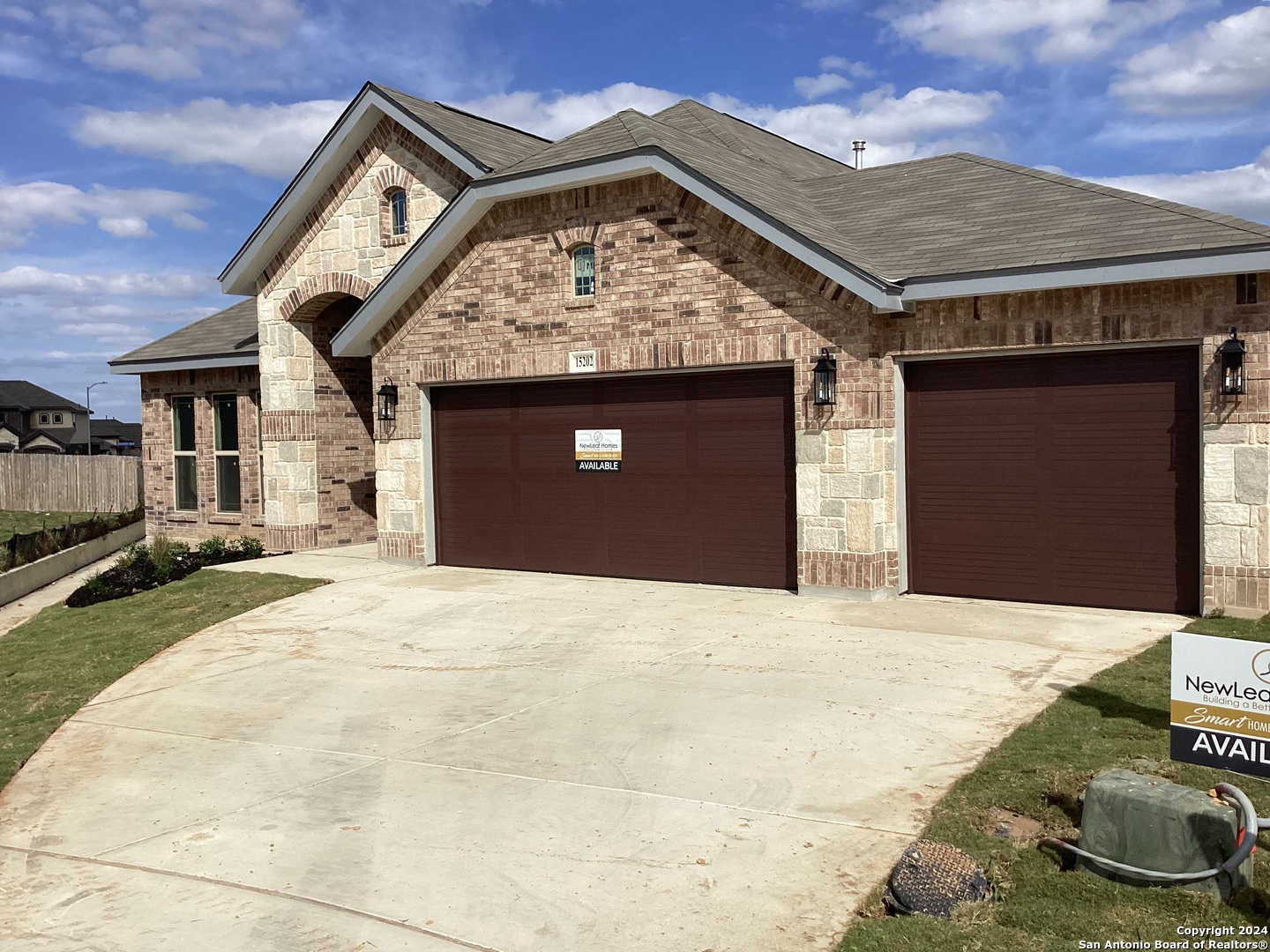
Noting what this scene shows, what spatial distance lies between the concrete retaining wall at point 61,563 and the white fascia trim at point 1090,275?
14218mm

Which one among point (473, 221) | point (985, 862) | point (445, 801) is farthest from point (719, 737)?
point (473, 221)

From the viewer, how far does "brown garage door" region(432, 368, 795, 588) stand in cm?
1327

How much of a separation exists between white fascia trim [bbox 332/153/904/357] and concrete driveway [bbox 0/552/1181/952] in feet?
12.0

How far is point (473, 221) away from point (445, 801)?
9948 mm

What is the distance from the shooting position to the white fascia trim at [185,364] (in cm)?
1956

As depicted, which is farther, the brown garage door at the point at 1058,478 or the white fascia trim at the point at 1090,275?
the brown garage door at the point at 1058,478

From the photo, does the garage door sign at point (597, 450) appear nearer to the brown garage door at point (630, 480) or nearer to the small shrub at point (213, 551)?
the brown garage door at point (630, 480)

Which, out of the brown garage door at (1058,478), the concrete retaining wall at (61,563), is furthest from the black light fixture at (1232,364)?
the concrete retaining wall at (61,563)

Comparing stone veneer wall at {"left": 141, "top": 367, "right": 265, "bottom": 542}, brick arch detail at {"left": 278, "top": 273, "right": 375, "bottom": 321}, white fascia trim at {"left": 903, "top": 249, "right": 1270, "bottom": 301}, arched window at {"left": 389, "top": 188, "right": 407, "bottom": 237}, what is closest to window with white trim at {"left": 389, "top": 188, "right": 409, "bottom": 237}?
arched window at {"left": 389, "top": 188, "right": 407, "bottom": 237}

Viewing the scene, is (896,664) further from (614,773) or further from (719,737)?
(614,773)

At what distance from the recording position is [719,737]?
7586 millimetres

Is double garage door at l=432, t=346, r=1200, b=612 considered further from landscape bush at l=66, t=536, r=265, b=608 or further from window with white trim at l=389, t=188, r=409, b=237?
landscape bush at l=66, t=536, r=265, b=608

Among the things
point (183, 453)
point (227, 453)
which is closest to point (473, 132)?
point (227, 453)

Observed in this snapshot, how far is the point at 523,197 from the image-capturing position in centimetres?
1441
